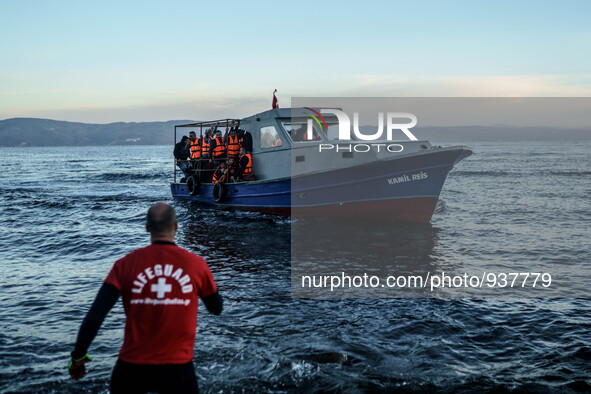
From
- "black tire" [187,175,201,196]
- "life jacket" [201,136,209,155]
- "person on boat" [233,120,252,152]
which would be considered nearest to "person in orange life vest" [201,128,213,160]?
"life jacket" [201,136,209,155]

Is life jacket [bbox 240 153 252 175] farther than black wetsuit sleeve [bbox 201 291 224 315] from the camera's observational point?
Yes

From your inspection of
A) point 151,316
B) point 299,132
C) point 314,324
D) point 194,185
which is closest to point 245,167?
point 299,132

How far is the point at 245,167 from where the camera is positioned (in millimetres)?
16000

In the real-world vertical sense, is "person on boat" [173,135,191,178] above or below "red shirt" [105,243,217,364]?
above

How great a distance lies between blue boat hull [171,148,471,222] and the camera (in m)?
13.2

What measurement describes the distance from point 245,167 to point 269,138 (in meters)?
1.32

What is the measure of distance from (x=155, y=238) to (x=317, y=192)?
11.1 metres

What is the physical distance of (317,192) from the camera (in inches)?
556

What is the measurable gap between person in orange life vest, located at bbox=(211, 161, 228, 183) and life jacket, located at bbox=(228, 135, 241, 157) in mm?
651

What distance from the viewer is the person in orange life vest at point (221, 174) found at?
17016 millimetres

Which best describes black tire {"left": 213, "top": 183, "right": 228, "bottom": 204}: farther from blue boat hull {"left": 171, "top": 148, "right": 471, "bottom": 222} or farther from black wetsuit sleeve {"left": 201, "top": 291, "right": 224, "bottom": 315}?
black wetsuit sleeve {"left": 201, "top": 291, "right": 224, "bottom": 315}

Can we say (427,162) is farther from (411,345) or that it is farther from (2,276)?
(2,276)

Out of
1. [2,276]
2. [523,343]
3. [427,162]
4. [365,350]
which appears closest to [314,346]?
[365,350]

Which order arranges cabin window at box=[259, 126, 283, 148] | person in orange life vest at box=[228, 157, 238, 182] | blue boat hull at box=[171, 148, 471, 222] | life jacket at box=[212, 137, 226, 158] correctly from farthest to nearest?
1. life jacket at box=[212, 137, 226, 158]
2. person in orange life vest at box=[228, 157, 238, 182]
3. cabin window at box=[259, 126, 283, 148]
4. blue boat hull at box=[171, 148, 471, 222]
